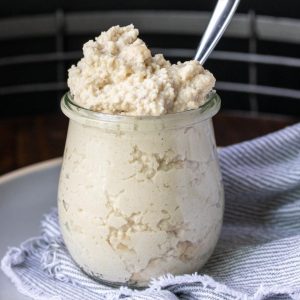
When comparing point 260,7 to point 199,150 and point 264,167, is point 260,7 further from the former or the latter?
point 199,150

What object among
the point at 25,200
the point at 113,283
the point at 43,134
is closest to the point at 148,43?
the point at 43,134

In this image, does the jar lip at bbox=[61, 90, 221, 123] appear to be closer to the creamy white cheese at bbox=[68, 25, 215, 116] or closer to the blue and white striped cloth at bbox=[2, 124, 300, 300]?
the creamy white cheese at bbox=[68, 25, 215, 116]

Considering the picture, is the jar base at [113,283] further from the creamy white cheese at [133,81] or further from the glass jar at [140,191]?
the creamy white cheese at [133,81]

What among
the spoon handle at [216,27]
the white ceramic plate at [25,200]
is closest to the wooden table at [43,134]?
the white ceramic plate at [25,200]

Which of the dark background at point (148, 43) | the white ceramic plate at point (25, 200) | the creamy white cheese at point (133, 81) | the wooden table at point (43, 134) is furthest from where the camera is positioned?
the dark background at point (148, 43)

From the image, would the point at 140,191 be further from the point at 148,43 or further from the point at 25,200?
the point at 148,43
